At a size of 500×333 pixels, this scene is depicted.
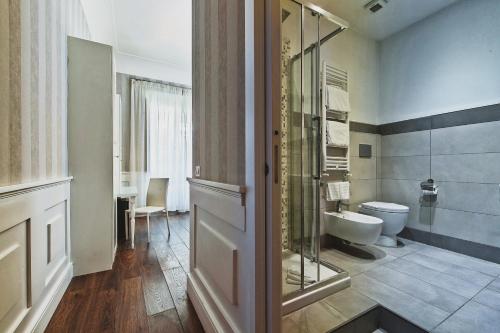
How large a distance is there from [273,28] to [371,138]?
251cm

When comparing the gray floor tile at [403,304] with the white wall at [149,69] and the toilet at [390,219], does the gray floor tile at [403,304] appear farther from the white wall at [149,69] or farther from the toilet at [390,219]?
the white wall at [149,69]

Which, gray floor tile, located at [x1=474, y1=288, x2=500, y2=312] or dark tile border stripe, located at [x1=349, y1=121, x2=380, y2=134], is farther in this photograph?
dark tile border stripe, located at [x1=349, y1=121, x2=380, y2=134]

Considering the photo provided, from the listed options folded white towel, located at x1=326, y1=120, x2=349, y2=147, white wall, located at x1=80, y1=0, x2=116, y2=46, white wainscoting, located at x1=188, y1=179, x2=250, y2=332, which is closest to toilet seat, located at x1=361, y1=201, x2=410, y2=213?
folded white towel, located at x1=326, y1=120, x2=349, y2=147

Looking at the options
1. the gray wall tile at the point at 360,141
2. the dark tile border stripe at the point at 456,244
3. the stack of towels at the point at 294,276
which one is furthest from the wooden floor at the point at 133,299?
the dark tile border stripe at the point at 456,244

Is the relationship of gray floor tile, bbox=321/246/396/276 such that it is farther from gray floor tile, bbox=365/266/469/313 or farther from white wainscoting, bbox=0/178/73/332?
white wainscoting, bbox=0/178/73/332

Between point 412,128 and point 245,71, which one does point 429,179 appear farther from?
point 245,71

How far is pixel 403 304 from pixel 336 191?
1071 mm

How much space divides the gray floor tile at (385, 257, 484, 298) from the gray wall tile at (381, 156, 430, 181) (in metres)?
1.05

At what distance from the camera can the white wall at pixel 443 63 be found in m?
2.01

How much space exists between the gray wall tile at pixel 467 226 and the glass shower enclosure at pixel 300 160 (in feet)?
5.03

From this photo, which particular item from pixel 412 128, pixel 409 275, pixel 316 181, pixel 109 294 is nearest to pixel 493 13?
pixel 412 128

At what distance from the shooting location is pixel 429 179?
2.37m

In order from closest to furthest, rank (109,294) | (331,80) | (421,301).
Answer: (421,301) → (109,294) → (331,80)

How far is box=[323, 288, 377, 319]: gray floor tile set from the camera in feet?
4.24
